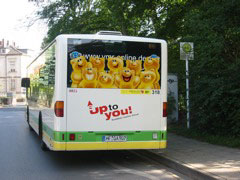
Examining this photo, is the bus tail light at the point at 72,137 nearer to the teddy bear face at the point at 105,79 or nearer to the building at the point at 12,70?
the teddy bear face at the point at 105,79

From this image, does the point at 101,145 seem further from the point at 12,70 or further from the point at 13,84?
the point at 12,70

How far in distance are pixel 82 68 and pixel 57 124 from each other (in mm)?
1223

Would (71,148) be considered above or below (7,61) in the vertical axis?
below

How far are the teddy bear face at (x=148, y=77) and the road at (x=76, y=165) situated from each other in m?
1.80

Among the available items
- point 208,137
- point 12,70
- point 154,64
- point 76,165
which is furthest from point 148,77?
point 12,70

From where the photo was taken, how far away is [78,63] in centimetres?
775

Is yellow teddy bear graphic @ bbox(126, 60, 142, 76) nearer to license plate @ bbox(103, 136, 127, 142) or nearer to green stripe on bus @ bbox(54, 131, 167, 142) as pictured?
green stripe on bus @ bbox(54, 131, 167, 142)

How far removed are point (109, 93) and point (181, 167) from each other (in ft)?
6.75

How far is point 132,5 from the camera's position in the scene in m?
17.9

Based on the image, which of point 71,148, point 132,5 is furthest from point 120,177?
point 132,5

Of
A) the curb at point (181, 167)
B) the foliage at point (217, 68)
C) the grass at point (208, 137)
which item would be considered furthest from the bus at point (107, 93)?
the foliage at point (217, 68)

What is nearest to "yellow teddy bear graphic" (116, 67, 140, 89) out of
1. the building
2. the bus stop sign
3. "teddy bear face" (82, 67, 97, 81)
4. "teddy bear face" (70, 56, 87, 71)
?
"teddy bear face" (82, 67, 97, 81)

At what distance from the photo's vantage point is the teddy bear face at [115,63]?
7.95m

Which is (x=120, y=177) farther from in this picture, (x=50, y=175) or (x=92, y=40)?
(x=92, y=40)
